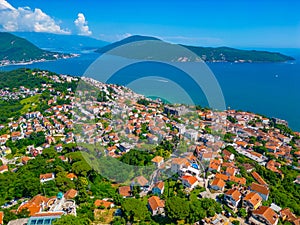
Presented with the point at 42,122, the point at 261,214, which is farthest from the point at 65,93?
the point at 261,214

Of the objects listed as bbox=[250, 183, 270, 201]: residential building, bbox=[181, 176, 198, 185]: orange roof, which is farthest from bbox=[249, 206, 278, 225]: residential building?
bbox=[181, 176, 198, 185]: orange roof

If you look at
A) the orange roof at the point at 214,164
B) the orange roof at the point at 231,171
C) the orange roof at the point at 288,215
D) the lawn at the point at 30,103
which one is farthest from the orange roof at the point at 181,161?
the lawn at the point at 30,103

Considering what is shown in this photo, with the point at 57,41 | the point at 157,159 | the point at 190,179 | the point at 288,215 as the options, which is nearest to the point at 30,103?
the point at 157,159

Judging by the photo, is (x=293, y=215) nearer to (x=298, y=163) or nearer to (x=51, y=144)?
(x=298, y=163)

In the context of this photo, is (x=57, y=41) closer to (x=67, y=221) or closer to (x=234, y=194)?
(x=234, y=194)

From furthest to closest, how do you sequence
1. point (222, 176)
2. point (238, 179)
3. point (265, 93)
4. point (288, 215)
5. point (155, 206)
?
point (265, 93) → point (222, 176) → point (238, 179) → point (288, 215) → point (155, 206)

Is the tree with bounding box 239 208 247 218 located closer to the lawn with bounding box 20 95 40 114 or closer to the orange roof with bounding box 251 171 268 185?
the orange roof with bounding box 251 171 268 185
